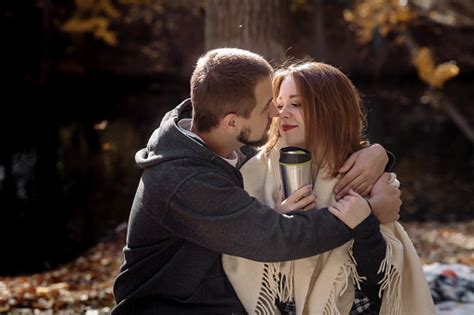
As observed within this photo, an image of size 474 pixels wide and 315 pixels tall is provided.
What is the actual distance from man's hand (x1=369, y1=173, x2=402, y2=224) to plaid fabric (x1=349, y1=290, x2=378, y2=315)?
31 cm

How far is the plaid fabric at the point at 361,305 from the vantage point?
2898 mm

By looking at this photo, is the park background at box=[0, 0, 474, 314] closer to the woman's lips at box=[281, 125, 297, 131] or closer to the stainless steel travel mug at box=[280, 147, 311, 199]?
the woman's lips at box=[281, 125, 297, 131]

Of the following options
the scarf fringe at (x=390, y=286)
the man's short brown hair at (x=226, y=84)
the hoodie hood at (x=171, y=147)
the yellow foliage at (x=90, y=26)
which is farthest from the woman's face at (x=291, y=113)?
the yellow foliage at (x=90, y=26)

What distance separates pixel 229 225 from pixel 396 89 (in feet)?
51.1

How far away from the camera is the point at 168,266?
2.63 metres

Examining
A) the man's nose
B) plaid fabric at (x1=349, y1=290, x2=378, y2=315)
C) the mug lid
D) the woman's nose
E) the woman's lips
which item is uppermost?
the man's nose

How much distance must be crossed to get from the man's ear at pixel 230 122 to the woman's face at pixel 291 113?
1.10ft

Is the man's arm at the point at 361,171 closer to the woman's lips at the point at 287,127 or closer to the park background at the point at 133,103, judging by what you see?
the woman's lips at the point at 287,127

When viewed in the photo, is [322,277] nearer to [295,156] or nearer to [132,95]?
[295,156]

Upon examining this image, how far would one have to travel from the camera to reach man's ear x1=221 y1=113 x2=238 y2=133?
2600 millimetres

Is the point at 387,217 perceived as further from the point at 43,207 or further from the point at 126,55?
the point at 126,55

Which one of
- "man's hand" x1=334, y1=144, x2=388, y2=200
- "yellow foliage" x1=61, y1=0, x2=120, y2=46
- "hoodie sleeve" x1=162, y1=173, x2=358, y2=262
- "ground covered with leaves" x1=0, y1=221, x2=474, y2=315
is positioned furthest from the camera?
"yellow foliage" x1=61, y1=0, x2=120, y2=46

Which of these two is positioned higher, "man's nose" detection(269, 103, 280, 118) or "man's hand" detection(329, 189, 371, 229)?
"man's nose" detection(269, 103, 280, 118)

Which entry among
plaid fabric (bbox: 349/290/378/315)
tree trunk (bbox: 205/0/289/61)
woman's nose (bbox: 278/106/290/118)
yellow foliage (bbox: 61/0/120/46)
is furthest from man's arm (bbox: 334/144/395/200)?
yellow foliage (bbox: 61/0/120/46)
